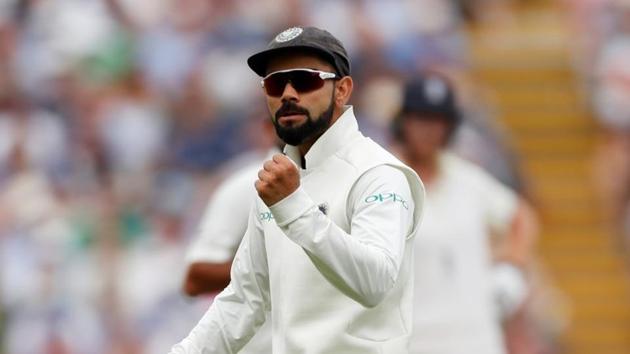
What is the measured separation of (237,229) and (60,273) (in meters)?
5.69

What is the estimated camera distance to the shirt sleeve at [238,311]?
19.1 feet

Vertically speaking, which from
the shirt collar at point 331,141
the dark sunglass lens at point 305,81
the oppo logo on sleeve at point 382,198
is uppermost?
the dark sunglass lens at point 305,81

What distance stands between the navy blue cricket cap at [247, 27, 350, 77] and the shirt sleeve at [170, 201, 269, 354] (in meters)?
0.54

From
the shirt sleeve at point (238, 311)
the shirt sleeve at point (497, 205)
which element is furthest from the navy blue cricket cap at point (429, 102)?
the shirt sleeve at point (238, 311)

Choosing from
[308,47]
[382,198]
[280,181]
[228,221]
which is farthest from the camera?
[228,221]

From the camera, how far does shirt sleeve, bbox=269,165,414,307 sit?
506cm

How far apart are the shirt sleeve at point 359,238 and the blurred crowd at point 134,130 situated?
673 cm

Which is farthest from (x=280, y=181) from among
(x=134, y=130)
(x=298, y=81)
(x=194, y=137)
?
(x=134, y=130)

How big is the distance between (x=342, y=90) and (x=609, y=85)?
32.7 feet

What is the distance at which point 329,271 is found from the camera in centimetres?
512

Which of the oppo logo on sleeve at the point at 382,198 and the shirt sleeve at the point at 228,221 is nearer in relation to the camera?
the oppo logo on sleeve at the point at 382,198

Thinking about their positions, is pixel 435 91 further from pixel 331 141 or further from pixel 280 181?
pixel 280 181

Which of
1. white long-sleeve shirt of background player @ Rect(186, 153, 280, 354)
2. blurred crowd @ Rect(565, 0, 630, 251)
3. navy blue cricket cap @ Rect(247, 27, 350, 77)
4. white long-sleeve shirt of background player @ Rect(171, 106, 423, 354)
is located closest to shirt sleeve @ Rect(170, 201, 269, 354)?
white long-sleeve shirt of background player @ Rect(171, 106, 423, 354)

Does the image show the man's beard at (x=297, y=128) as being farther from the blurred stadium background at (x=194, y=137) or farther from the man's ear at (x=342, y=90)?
the blurred stadium background at (x=194, y=137)
